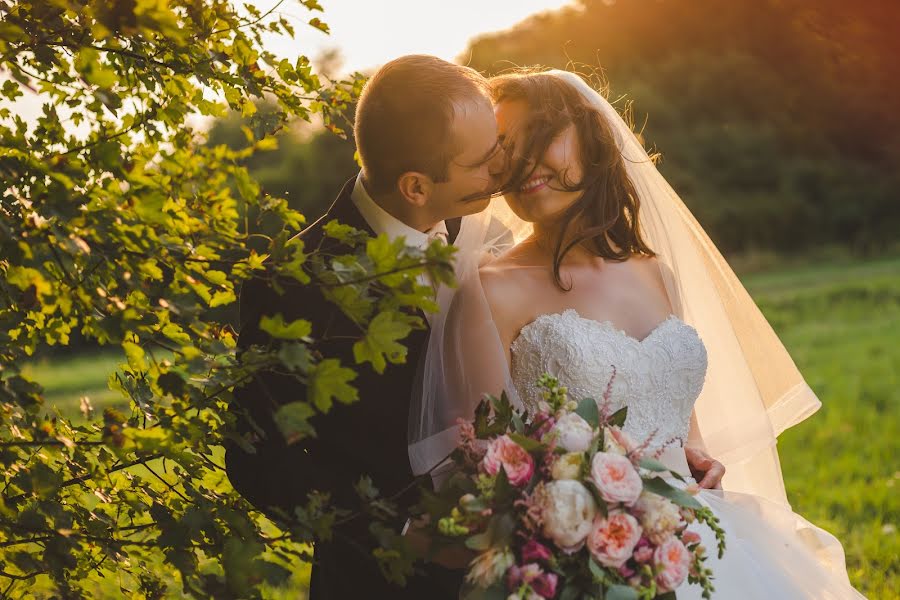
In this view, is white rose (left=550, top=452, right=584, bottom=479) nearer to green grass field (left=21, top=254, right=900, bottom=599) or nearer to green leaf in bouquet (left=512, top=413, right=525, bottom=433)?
green leaf in bouquet (left=512, top=413, right=525, bottom=433)

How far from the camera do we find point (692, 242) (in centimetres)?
391

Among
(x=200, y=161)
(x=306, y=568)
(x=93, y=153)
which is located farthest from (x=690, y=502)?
(x=306, y=568)

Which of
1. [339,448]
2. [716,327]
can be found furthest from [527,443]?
[716,327]

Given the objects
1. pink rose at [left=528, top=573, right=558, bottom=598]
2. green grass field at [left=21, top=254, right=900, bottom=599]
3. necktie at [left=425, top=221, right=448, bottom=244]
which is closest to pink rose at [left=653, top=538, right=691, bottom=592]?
pink rose at [left=528, top=573, right=558, bottom=598]

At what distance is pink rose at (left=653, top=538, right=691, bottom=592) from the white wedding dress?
2.78ft

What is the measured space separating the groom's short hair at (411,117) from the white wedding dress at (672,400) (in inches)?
27.2

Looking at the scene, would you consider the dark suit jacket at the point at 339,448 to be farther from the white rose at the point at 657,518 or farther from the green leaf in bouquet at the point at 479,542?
the white rose at the point at 657,518

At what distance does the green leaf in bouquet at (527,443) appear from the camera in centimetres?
231

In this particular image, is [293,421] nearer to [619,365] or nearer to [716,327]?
[619,365]

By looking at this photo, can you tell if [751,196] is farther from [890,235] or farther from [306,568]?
[306,568]

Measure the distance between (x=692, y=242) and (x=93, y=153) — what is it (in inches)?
102

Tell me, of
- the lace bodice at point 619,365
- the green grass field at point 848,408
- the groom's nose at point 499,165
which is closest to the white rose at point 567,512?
the lace bodice at point 619,365

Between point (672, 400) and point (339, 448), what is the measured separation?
121 cm

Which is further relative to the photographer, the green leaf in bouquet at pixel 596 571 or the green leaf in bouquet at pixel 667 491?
the green leaf in bouquet at pixel 667 491
